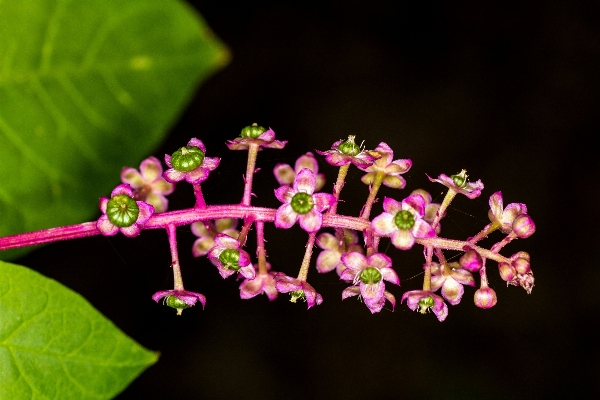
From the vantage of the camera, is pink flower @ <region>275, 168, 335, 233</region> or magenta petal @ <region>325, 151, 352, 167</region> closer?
pink flower @ <region>275, 168, 335, 233</region>

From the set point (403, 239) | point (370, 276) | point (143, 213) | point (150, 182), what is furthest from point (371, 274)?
point (150, 182)

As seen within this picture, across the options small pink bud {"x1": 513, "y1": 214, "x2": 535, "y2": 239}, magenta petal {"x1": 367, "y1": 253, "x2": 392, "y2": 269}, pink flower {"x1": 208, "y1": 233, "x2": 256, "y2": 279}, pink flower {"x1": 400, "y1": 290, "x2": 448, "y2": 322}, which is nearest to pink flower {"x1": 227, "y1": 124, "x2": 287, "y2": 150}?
pink flower {"x1": 208, "y1": 233, "x2": 256, "y2": 279}

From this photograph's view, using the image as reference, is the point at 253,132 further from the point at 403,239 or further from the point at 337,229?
the point at 403,239

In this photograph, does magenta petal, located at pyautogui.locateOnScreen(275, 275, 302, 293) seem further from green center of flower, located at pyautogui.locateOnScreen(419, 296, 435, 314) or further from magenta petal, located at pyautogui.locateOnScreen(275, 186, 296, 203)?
green center of flower, located at pyautogui.locateOnScreen(419, 296, 435, 314)

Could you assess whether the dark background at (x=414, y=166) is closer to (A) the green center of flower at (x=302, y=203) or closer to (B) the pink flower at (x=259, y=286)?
(B) the pink flower at (x=259, y=286)

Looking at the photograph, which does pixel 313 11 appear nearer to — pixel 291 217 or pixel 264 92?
pixel 264 92

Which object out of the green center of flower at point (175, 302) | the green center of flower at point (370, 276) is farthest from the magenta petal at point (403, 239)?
the green center of flower at point (175, 302)
